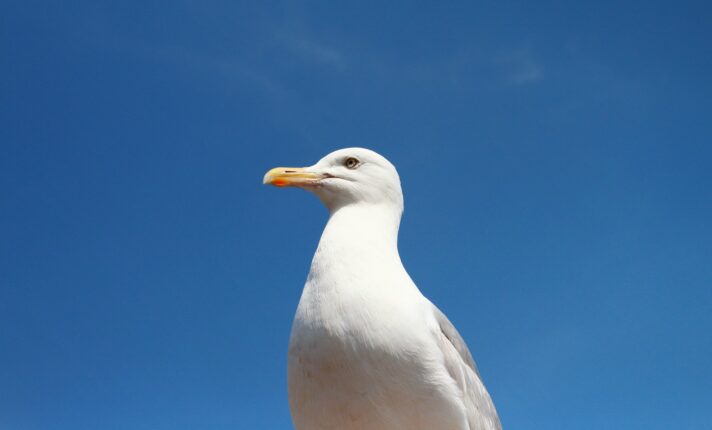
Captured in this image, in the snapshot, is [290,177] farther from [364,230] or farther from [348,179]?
[364,230]

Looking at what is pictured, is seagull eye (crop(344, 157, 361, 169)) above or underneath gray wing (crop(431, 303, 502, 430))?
above

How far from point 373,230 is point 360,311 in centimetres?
87

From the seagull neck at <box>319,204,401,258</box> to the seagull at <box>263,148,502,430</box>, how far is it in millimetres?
10

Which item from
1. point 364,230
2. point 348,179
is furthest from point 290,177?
point 364,230

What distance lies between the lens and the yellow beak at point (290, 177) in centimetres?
509

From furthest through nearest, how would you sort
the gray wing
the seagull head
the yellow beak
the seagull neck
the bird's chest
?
1. the yellow beak
2. the seagull head
3. the seagull neck
4. the gray wing
5. the bird's chest

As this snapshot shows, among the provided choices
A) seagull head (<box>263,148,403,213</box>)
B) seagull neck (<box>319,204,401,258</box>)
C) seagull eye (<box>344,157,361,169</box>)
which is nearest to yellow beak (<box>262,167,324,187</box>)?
seagull head (<box>263,148,403,213</box>)

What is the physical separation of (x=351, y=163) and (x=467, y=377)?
1.92 metres

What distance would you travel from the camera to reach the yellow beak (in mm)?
5092

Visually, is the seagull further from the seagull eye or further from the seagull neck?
the seagull eye

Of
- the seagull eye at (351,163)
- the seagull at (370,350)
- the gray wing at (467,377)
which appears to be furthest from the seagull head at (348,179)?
the gray wing at (467,377)

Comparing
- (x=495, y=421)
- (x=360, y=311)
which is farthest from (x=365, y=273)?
(x=495, y=421)

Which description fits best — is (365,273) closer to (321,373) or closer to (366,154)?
(321,373)

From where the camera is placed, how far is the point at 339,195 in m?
4.98
